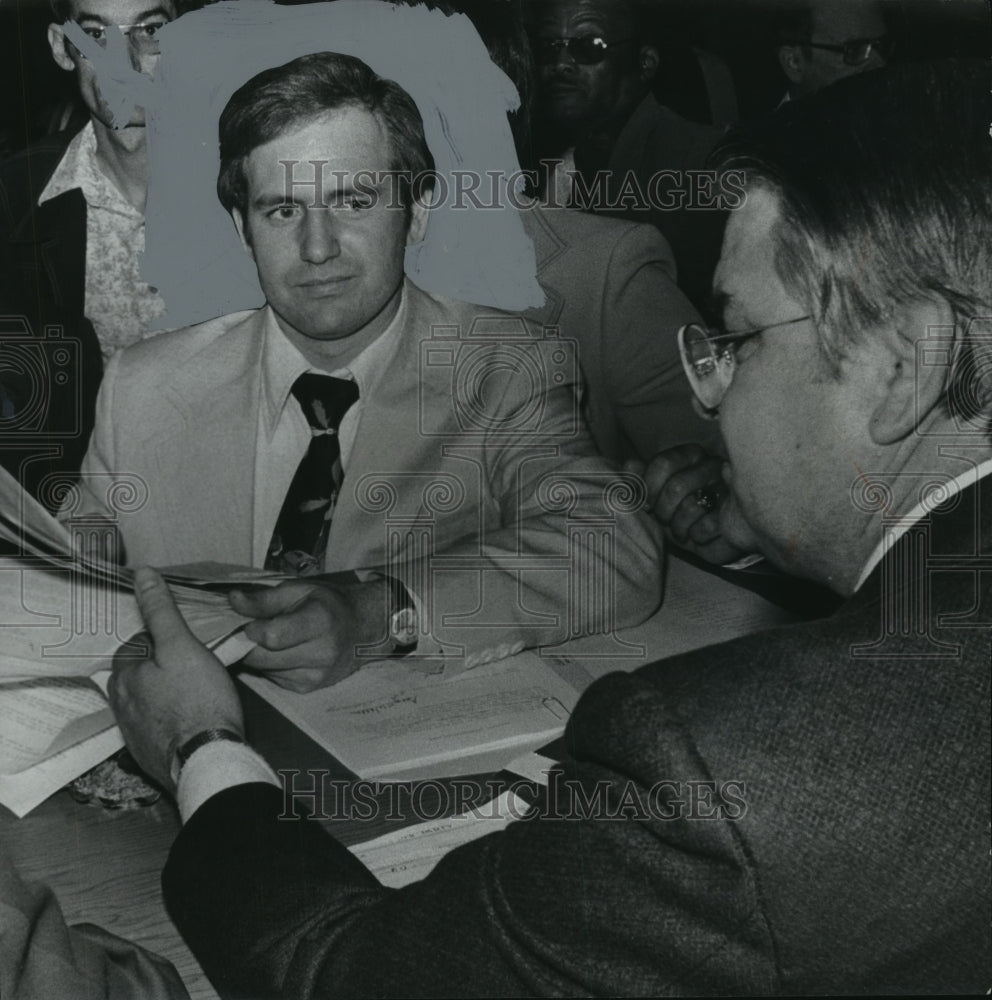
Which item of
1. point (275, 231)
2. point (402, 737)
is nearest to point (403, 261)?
point (275, 231)

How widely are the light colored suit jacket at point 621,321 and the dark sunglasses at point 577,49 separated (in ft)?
0.59

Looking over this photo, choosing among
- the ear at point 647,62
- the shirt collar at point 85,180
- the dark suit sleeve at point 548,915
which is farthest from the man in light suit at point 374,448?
the dark suit sleeve at point 548,915

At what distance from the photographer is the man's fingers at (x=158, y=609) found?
1.52 metres

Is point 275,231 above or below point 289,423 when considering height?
above

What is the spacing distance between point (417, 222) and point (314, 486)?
0.36 meters

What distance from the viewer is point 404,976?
1.16 m

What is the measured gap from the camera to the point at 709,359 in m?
1.53

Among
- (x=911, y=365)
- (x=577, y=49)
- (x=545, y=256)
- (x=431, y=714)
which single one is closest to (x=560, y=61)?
(x=577, y=49)

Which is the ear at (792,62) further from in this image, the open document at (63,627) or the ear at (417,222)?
the open document at (63,627)

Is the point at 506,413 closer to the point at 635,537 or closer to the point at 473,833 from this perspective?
the point at 635,537

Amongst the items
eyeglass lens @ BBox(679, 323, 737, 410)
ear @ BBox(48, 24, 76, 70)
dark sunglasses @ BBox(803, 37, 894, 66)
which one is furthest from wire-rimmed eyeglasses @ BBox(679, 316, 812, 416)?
ear @ BBox(48, 24, 76, 70)

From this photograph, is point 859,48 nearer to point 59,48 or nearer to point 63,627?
point 59,48

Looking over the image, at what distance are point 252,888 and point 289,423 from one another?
23.2 inches

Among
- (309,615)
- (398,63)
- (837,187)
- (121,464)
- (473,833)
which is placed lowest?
(473,833)
